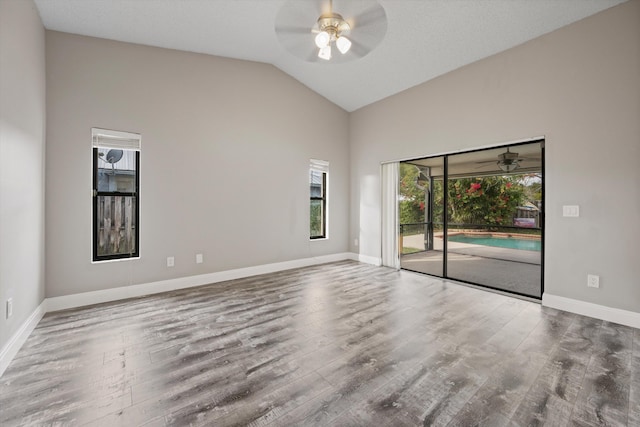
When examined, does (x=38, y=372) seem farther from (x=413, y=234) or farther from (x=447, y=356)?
(x=413, y=234)

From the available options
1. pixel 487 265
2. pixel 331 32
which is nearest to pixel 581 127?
pixel 331 32

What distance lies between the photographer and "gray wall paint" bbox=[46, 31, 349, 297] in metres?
3.27

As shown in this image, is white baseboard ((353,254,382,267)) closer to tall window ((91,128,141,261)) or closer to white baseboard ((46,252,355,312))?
white baseboard ((46,252,355,312))

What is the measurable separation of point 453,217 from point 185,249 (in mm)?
4308

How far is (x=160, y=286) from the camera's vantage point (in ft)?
12.7

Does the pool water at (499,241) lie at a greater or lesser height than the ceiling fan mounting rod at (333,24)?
lesser

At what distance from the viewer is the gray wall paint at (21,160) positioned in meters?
2.11

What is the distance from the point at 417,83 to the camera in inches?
184

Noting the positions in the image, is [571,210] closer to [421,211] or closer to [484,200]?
[484,200]

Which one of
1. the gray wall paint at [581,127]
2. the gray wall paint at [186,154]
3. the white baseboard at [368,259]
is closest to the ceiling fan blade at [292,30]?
the gray wall paint at [186,154]

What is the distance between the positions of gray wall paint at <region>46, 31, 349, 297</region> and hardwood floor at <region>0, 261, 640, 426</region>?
2.80ft

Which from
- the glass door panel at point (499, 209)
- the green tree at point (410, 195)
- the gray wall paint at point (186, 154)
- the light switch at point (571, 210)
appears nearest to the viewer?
the light switch at point (571, 210)

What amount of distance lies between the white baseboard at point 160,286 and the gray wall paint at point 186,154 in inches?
3.4

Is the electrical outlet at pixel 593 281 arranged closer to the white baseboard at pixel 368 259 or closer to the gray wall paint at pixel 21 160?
the white baseboard at pixel 368 259
